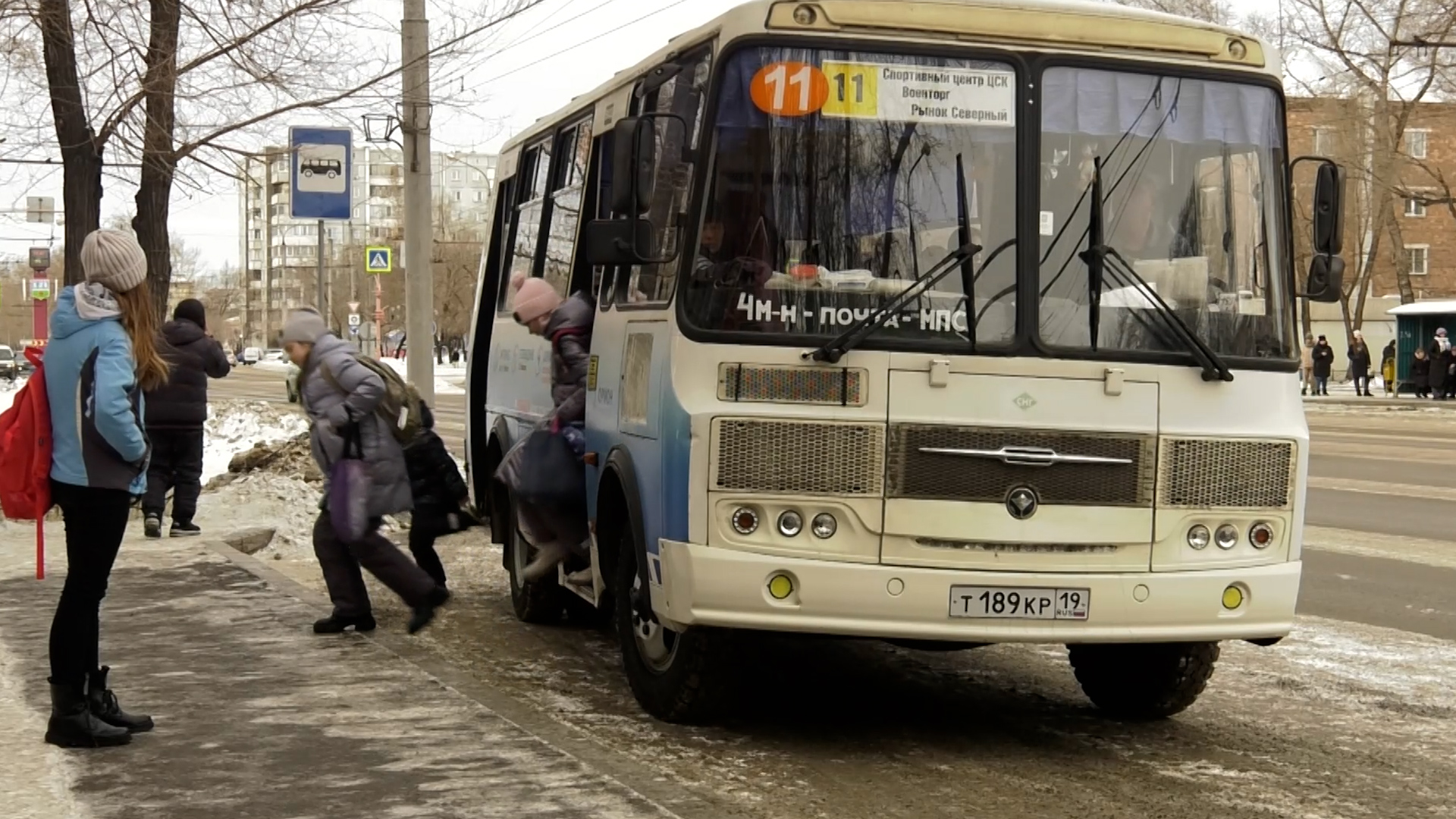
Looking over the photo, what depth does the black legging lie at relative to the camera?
6223mm

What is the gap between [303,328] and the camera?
8602 millimetres

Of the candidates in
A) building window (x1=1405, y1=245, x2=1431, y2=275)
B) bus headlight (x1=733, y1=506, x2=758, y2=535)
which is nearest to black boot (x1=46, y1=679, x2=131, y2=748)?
bus headlight (x1=733, y1=506, x2=758, y2=535)

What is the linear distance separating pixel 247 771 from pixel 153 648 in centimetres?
262

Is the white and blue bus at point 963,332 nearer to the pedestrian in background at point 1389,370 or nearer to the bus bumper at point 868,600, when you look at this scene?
the bus bumper at point 868,600

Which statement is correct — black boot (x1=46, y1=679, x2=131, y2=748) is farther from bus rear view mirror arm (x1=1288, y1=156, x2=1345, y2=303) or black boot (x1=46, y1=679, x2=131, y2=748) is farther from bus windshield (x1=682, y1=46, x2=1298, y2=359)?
bus rear view mirror arm (x1=1288, y1=156, x2=1345, y2=303)

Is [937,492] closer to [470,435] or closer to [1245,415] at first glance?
[1245,415]

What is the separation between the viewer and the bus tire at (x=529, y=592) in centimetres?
959

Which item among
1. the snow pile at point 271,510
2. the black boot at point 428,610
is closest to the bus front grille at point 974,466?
the black boot at point 428,610

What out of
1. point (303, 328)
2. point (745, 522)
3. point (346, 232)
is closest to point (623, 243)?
point (745, 522)

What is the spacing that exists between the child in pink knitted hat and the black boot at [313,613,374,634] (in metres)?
0.92

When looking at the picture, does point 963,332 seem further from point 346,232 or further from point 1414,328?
point 346,232

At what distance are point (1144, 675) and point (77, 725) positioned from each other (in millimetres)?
4014

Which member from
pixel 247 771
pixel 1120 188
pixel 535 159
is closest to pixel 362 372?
pixel 535 159

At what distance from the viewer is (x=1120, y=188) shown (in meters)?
6.73
